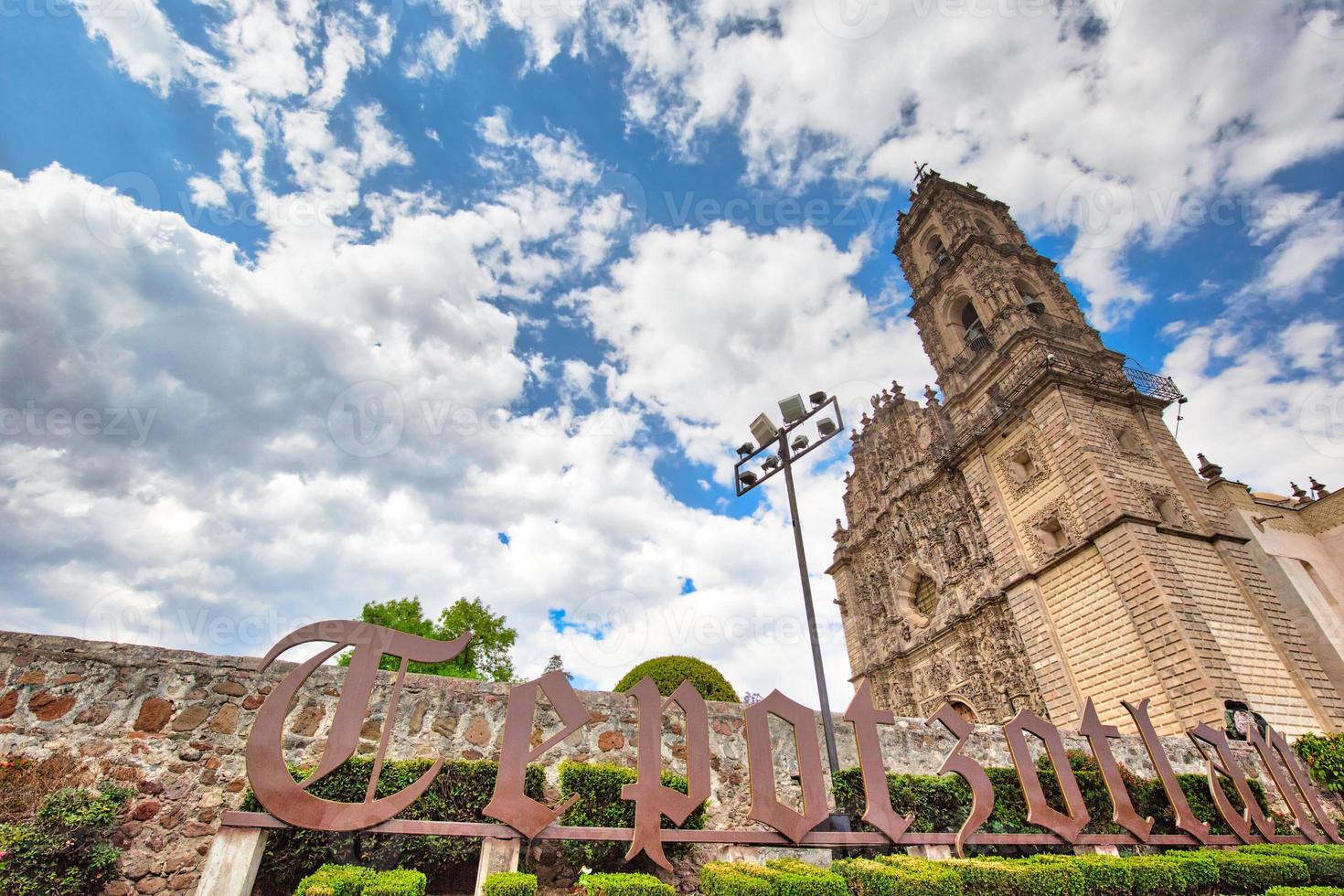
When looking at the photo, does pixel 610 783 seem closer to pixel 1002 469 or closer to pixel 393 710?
pixel 393 710

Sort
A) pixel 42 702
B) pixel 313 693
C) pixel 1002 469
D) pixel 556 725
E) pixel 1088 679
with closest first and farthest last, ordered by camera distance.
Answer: pixel 42 702, pixel 313 693, pixel 556 725, pixel 1088 679, pixel 1002 469

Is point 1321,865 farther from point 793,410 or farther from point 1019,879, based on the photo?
point 793,410

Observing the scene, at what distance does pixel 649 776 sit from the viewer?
5039 millimetres

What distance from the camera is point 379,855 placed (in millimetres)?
4758

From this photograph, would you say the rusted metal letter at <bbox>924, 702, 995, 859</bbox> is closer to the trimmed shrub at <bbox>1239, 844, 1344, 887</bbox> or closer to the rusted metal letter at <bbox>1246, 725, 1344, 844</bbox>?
the trimmed shrub at <bbox>1239, 844, 1344, 887</bbox>

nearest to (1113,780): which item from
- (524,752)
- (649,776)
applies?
(649,776)

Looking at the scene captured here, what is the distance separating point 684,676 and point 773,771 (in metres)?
6.99

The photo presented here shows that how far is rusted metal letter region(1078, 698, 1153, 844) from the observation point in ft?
22.2

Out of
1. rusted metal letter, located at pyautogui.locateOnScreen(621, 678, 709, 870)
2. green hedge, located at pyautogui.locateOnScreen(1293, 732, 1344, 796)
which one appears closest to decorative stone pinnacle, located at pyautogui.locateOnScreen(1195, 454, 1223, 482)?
green hedge, located at pyautogui.locateOnScreen(1293, 732, 1344, 796)

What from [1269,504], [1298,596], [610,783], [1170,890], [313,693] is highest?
[1269,504]

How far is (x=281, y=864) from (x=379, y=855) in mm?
694

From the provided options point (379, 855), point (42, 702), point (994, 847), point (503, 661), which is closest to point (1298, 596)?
point (994, 847)

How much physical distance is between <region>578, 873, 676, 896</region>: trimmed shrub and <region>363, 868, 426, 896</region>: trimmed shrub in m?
1.10

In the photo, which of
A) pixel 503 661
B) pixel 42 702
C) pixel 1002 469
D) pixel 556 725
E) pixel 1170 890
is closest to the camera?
pixel 42 702
